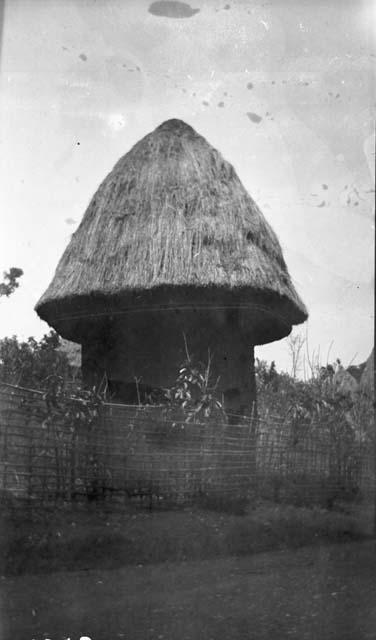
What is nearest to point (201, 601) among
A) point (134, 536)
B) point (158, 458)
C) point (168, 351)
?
point (134, 536)

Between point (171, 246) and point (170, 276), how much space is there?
4.1 inches

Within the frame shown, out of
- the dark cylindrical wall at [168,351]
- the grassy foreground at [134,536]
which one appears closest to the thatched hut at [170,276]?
the dark cylindrical wall at [168,351]

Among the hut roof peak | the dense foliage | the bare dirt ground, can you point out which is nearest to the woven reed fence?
the dense foliage

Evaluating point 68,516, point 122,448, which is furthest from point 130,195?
point 68,516

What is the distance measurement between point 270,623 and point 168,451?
59 centimetres

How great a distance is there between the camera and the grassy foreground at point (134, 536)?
1814 millimetres

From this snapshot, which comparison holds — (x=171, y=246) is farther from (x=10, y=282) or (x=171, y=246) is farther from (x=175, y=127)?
(x=10, y=282)

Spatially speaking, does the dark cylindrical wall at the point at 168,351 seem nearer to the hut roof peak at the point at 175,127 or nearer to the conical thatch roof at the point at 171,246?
the conical thatch roof at the point at 171,246

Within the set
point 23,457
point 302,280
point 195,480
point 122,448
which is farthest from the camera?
point 302,280

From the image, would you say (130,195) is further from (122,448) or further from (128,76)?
(122,448)

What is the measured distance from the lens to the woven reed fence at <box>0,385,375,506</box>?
1.86 meters

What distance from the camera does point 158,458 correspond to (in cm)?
210

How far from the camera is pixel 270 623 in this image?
6.85 ft

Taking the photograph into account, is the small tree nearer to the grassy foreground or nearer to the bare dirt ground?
the grassy foreground
